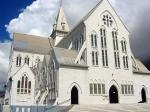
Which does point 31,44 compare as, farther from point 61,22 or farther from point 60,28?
point 61,22

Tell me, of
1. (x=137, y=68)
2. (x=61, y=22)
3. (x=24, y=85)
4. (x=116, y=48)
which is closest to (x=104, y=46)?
(x=116, y=48)

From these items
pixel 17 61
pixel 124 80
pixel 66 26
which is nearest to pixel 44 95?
pixel 124 80

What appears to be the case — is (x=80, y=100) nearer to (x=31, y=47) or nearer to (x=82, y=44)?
(x=82, y=44)

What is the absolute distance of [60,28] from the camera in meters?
75.6

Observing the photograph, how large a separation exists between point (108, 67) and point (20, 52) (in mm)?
30912

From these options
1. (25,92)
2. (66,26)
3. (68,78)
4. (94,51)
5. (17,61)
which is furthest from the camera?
(66,26)

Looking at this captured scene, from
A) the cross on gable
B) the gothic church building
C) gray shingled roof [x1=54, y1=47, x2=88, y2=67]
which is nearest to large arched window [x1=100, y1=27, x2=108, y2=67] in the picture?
the gothic church building

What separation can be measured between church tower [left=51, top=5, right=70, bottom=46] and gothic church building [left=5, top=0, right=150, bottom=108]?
79.4 ft

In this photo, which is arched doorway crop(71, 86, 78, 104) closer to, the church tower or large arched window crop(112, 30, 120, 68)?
large arched window crop(112, 30, 120, 68)

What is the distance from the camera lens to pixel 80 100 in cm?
3469

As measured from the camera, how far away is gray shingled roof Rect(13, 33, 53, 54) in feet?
203

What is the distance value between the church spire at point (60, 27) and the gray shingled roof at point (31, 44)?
495 cm

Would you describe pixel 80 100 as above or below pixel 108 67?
below

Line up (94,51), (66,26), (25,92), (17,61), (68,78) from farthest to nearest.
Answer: (66,26) → (17,61) → (25,92) → (94,51) → (68,78)
